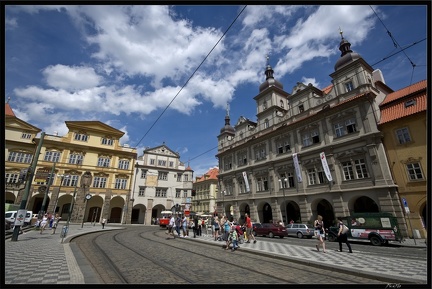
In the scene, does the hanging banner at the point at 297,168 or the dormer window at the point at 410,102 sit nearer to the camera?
the dormer window at the point at 410,102

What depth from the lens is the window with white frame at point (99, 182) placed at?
128 feet

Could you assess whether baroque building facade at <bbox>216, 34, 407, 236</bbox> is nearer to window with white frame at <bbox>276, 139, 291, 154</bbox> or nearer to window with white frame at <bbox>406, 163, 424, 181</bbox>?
window with white frame at <bbox>276, 139, 291, 154</bbox>

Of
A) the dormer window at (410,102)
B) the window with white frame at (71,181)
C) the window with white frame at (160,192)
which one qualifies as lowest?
the window with white frame at (160,192)

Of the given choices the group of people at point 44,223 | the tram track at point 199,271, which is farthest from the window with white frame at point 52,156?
the tram track at point 199,271

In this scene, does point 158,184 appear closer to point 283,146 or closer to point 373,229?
point 283,146

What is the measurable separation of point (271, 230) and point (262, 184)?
9627mm

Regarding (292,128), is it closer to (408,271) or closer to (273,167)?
(273,167)

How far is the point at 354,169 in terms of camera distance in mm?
21375

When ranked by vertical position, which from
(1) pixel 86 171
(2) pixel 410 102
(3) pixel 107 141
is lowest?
(1) pixel 86 171

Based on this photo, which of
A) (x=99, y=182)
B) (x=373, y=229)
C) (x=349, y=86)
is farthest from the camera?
(x=99, y=182)

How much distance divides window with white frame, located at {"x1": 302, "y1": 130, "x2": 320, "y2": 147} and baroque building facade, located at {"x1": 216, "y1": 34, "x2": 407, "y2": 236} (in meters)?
0.12

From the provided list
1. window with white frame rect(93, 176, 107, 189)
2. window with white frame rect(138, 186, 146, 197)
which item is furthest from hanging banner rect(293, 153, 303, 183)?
window with white frame rect(93, 176, 107, 189)

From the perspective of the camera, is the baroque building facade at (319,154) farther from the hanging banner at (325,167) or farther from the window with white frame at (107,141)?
the window with white frame at (107,141)

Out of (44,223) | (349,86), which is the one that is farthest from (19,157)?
(349,86)
